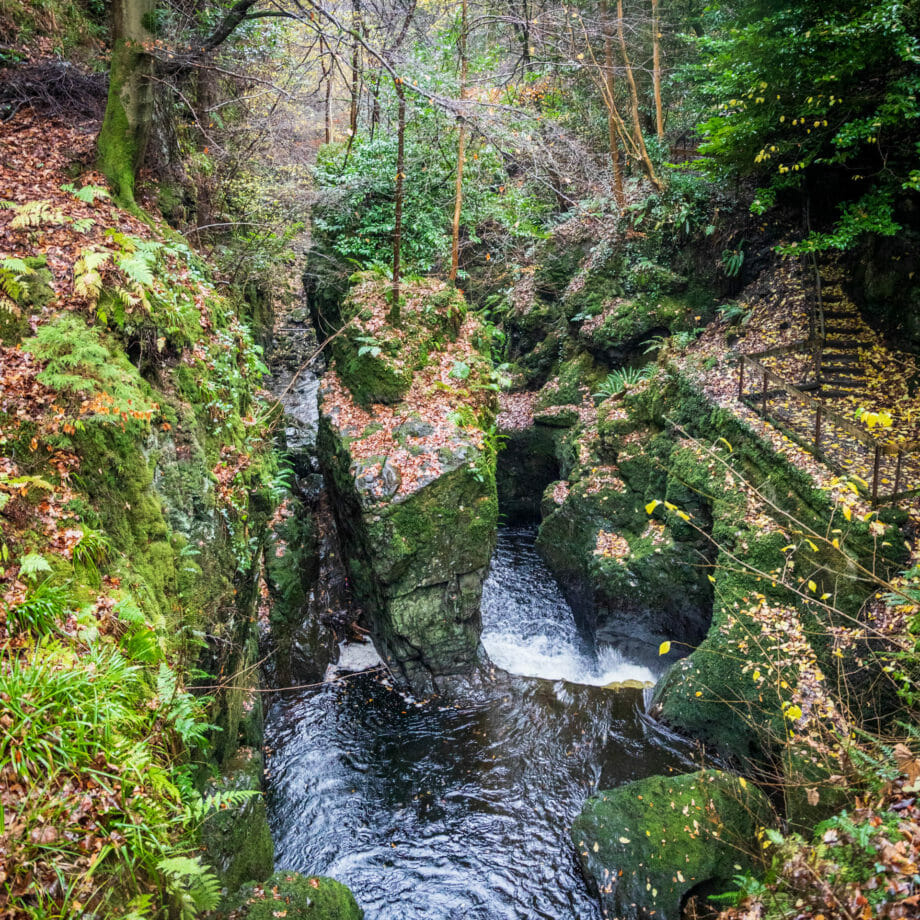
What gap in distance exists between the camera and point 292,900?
5695mm

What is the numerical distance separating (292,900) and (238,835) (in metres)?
0.95

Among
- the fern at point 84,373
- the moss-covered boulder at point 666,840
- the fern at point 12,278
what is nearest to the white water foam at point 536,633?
the moss-covered boulder at point 666,840

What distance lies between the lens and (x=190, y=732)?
4129 mm

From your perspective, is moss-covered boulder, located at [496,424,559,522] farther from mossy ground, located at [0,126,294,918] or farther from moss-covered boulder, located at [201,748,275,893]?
moss-covered boulder, located at [201,748,275,893]

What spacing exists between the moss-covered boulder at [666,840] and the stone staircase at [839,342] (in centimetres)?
798

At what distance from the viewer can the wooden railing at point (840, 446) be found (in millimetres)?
7921

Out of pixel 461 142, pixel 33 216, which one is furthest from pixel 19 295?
pixel 461 142

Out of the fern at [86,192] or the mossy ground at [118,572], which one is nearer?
the mossy ground at [118,572]

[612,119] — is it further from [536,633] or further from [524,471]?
[536,633]

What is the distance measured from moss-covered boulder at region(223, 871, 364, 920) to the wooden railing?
8848 millimetres

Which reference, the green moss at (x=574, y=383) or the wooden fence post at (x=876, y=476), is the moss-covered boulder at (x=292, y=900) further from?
the green moss at (x=574, y=383)

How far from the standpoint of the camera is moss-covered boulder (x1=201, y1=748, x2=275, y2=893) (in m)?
5.59

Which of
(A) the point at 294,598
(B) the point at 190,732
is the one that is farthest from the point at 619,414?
(B) the point at 190,732

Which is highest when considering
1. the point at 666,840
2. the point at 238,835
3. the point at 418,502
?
the point at 418,502
